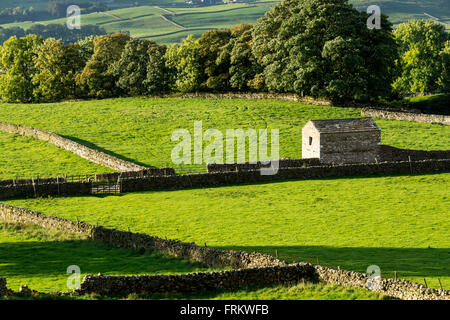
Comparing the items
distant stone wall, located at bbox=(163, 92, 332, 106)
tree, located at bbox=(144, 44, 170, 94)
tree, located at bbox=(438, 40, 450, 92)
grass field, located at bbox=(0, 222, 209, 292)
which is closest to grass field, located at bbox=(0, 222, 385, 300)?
grass field, located at bbox=(0, 222, 209, 292)

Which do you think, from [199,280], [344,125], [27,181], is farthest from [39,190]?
[199,280]

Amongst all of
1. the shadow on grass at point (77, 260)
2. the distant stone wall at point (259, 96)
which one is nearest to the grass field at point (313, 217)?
the shadow on grass at point (77, 260)

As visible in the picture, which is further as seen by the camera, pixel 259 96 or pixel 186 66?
pixel 186 66

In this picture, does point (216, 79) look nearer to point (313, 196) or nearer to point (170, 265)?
point (313, 196)

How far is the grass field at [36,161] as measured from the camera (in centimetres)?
5688

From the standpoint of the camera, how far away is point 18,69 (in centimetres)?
10394

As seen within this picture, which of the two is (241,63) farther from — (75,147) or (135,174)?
(135,174)

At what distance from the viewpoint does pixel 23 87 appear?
102 m

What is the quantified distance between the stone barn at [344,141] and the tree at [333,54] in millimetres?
20643

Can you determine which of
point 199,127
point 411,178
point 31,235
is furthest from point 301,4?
point 31,235

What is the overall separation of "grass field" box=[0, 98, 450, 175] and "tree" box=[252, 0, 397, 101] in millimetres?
3024

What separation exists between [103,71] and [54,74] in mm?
7380

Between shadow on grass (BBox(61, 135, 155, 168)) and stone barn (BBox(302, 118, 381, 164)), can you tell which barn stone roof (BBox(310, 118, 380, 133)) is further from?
shadow on grass (BBox(61, 135, 155, 168))
